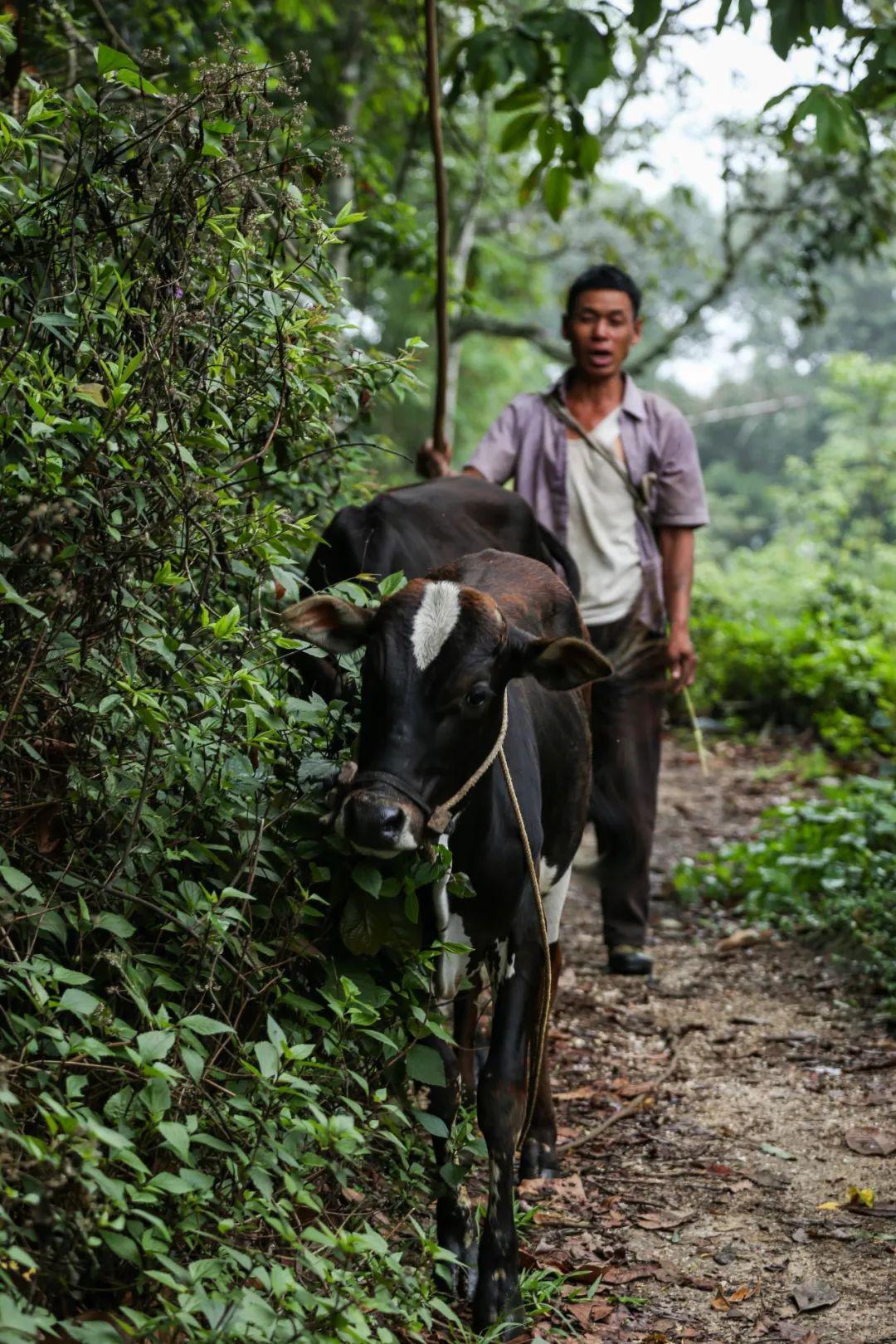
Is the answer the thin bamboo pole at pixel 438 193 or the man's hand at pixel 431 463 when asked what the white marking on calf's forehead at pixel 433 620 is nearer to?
the thin bamboo pole at pixel 438 193

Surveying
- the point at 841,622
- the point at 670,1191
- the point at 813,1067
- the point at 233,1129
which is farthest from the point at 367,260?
the point at 233,1129

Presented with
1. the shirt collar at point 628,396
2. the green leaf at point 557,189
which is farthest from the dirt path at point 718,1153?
the green leaf at point 557,189

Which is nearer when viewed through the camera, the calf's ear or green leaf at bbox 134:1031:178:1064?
green leaf at bbox 134:1031:178:1064

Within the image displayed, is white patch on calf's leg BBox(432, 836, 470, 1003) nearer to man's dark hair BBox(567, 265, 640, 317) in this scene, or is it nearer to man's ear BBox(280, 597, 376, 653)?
man's ear BBox(280, 597, 376, 653)

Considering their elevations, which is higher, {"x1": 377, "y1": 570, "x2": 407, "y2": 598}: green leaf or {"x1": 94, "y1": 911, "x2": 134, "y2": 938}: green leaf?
{"x1": 377, "y1": 570, "x2": 407, "y2": 598}: green leaf

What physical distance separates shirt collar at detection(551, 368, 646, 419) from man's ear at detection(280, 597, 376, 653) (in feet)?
10.4

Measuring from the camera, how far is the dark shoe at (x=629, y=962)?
6527 millimetres

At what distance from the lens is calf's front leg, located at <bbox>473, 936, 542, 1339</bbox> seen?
3463 mm

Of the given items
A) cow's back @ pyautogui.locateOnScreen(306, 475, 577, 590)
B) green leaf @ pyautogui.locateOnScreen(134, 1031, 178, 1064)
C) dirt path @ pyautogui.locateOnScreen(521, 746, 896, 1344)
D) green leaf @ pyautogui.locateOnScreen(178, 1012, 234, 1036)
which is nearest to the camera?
green leaf @ pyautogui.locateOnScreen(134, 1031, 178, 1064)

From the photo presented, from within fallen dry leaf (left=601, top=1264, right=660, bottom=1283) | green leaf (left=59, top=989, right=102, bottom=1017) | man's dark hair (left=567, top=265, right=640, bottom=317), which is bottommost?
fallen dry leaf (left=601, top=1264, right=660, bottom=1283)

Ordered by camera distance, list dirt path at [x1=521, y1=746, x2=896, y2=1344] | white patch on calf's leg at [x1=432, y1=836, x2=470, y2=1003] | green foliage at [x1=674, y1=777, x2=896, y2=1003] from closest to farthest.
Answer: white patch on calf's leg at [x1=432, y1=836, x2=470, y2=1003]
dirt path at [x1=521, y1=746, x2=896, y2=1344]
green foliage at [x1=674, y1=777, x2=896, y2=1003]

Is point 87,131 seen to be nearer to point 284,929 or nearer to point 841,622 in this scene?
point 284,929

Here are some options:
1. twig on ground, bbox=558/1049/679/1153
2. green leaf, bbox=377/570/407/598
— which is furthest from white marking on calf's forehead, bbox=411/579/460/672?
twig on ground, bbox=558/1049/679/1153

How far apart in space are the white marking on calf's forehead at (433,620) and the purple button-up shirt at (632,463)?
292cm
